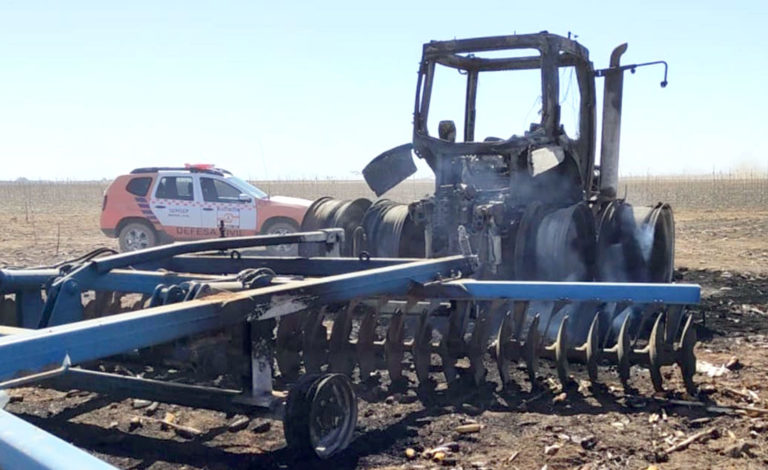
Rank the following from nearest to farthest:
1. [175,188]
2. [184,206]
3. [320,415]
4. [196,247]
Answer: [320,415]
[196,247]
[184,206]
[175,188]

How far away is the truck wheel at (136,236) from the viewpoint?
15453 mm

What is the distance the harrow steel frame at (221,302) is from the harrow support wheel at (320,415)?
10cm

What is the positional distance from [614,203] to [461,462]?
4435 millimetres

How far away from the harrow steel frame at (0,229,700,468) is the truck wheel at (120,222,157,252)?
32.3 feet

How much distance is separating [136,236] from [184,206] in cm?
119

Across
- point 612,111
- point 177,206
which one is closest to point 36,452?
point 612,111

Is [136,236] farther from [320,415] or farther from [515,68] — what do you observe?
[320,415]

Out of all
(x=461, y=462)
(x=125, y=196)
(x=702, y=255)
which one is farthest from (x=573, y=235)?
(x=125, y=196)

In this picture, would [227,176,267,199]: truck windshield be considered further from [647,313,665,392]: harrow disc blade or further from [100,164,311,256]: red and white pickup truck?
[647,313,665,392]: harrow disc blade

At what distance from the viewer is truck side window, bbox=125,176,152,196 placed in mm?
15453

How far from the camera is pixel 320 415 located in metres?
3.89

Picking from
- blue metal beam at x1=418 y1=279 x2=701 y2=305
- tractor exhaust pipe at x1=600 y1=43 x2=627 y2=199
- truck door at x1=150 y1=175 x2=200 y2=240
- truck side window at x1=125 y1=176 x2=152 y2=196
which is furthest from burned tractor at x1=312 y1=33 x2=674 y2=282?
truck side window at x1=125 y1=176 x2=152 y2=196

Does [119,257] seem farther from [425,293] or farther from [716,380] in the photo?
[716,380]

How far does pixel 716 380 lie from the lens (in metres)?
5.39
